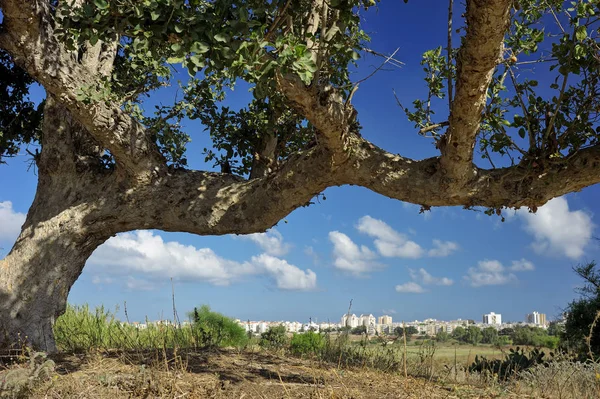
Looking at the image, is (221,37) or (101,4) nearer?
(221,37)

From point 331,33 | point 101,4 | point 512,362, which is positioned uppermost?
point 331,33

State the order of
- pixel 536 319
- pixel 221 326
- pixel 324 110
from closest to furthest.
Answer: pixel 324 110 < pixel 221 326 < pixel 536 319

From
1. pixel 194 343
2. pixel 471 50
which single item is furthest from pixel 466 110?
pixel 194 343

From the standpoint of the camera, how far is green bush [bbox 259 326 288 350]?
30.0 feet

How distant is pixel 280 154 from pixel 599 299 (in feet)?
27.3

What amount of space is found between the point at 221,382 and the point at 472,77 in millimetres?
3845

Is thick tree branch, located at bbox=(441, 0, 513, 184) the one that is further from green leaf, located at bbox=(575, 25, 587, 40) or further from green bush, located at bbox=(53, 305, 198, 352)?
green bush, located at bbox=(53, 305, 198, 352)

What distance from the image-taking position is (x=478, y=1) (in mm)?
4465

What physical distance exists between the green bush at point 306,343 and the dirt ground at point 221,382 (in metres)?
2.26

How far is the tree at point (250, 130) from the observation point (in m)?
4.33

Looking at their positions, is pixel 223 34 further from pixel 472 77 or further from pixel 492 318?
pixel 492 318

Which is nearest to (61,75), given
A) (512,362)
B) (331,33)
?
(331,33)

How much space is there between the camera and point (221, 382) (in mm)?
5254

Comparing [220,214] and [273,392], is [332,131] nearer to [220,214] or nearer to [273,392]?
[220,214]
